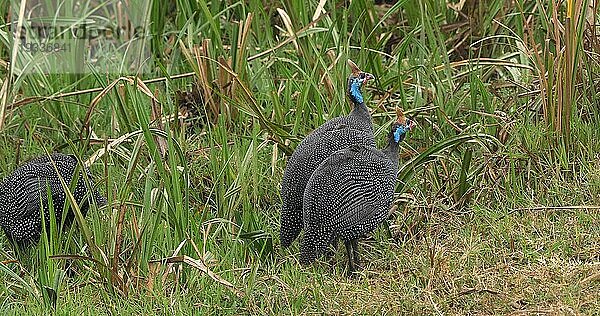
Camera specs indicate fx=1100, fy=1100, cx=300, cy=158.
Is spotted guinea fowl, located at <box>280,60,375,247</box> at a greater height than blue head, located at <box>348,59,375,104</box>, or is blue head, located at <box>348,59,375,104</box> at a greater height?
blue head, located at <box>348,59,375,104</box>

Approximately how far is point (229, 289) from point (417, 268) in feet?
2.51

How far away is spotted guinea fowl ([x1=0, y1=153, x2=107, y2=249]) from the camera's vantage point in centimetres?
470

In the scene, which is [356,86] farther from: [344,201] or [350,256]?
→ [350,256]

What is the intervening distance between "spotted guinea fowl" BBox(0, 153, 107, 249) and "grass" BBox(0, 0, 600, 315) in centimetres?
12

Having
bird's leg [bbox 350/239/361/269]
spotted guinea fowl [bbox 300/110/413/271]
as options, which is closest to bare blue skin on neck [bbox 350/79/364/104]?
spotted guinea fowl [bbox 300/110/413/271]

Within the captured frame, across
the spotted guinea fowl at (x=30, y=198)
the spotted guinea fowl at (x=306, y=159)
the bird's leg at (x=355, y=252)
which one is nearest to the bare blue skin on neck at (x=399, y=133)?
the spotted guinea fowl at (x=306, y=159)

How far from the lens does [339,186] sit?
4.35 m

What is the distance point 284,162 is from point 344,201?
41.8 inches

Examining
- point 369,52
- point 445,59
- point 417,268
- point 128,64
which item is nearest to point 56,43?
point 128,64

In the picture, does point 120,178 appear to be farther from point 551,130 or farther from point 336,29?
point 551,130

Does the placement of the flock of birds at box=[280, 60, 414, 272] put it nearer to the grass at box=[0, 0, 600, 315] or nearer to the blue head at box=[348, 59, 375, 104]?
the blue head at box=[348, 59, 375, 104]

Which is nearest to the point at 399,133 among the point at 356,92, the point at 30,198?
the point at 356,92

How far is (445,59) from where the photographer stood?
5430 mm

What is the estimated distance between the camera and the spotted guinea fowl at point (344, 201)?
4.34 meters
